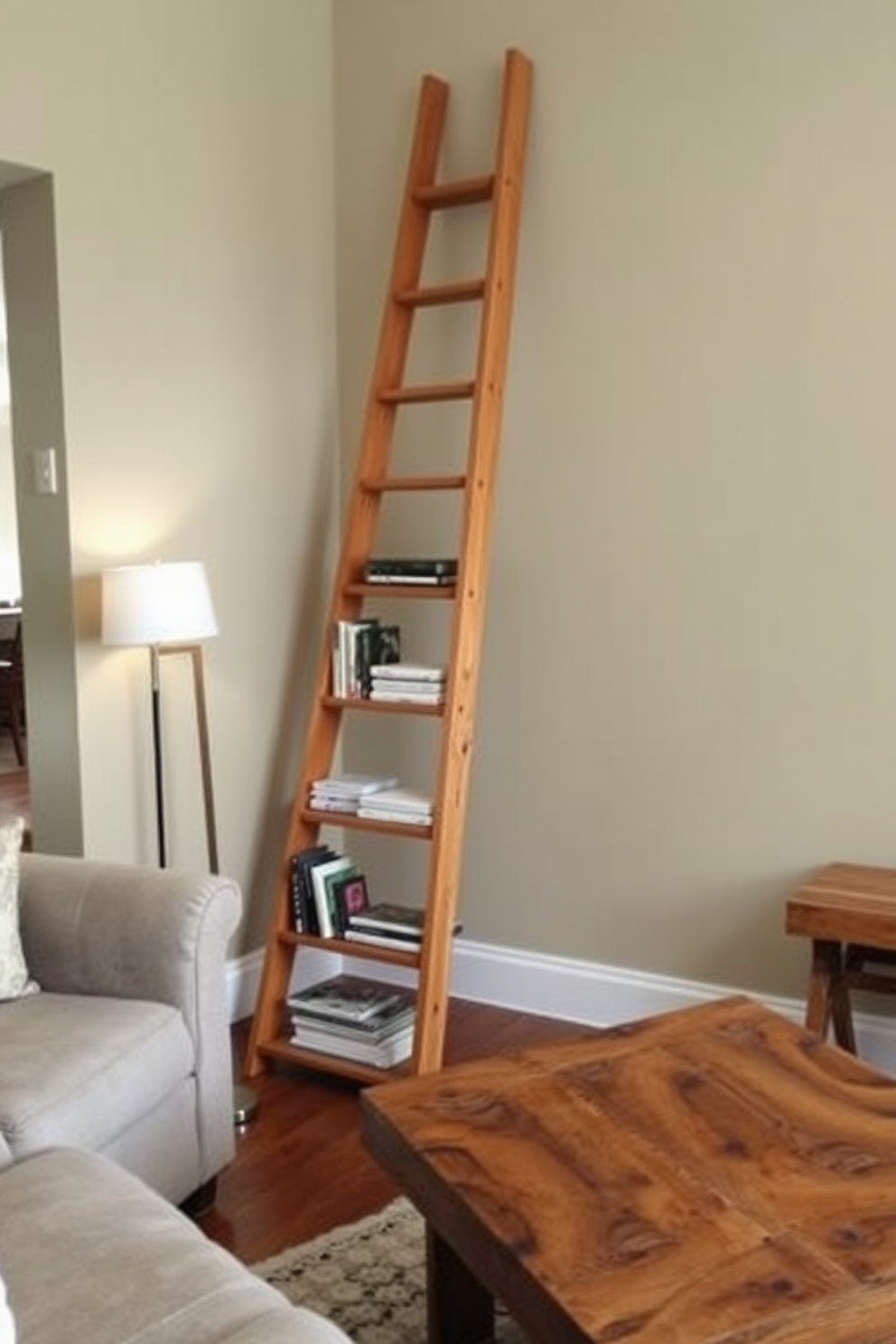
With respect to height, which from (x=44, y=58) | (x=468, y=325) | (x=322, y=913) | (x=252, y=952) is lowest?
(x=252, y=952)

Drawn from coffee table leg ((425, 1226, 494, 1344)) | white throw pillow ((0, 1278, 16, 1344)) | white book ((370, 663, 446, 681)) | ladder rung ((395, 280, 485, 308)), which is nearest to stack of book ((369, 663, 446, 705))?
white book ((370, 663, 446, 681))

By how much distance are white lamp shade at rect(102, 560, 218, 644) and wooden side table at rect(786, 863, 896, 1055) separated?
57.2 inches

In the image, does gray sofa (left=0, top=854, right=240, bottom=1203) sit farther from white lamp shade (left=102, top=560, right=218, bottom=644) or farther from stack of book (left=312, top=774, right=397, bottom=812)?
stack of book (left=312, top=774, right=397, bottom=812)

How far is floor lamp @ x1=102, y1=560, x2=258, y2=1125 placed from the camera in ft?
8.61

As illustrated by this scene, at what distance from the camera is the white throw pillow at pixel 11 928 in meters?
2.19

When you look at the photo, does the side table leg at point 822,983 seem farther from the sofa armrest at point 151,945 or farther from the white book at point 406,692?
the sofa armrest at point 151,945

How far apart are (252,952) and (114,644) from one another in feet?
3.58

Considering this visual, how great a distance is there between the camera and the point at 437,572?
300 cm

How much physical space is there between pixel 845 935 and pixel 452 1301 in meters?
1.10

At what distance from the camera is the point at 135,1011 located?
84.2 inches

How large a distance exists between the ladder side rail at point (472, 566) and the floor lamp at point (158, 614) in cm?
52

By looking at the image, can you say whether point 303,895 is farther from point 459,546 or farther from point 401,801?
point 459,546

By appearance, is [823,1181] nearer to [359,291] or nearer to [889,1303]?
[889,1303]

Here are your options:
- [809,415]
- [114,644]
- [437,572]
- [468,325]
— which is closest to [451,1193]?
[114,644]
